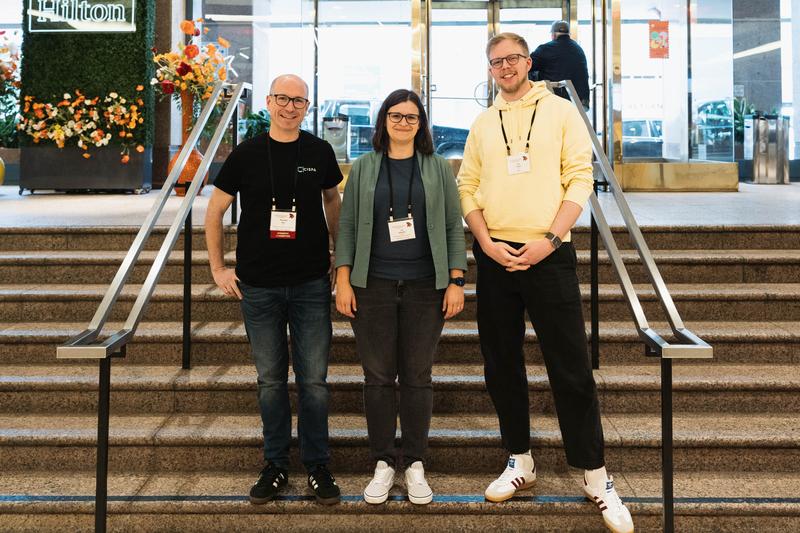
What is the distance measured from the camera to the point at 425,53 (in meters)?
8.95

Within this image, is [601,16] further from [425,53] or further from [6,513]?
[6,513]

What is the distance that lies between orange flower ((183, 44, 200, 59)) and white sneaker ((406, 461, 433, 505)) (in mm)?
5616

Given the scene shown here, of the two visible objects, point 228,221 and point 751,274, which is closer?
point 751,274

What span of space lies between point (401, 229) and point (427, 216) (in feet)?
0.35

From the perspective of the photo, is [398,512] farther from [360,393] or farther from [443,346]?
[443,346]

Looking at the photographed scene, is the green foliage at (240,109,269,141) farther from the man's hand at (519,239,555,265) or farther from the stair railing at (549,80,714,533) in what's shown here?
the man's hand at (519,239,555,265)

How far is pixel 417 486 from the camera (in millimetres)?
2504

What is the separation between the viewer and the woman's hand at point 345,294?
248 centimetres

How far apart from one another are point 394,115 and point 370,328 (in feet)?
2.50

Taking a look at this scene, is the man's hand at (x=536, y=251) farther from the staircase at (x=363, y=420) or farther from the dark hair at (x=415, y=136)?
the staircase at (x=363, y=420)

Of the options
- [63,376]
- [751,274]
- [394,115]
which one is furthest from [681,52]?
[63,376]

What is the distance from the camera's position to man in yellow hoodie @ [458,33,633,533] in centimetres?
240

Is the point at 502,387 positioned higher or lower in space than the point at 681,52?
lower

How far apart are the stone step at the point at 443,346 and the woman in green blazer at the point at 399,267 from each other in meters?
0.85
